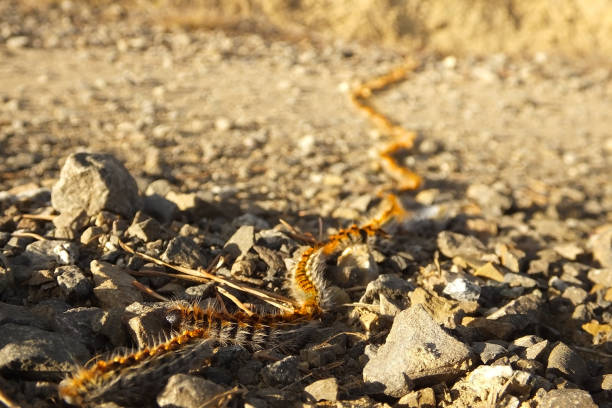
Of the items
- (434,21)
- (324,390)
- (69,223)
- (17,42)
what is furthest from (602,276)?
(434,21)

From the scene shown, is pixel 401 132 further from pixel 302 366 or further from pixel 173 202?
pixel 302 366

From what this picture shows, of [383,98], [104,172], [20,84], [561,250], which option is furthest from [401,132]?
[20,84]

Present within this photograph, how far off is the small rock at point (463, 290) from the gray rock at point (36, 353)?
1463 millimetres

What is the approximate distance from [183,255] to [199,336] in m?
0.63

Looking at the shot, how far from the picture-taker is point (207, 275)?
2.38 metres

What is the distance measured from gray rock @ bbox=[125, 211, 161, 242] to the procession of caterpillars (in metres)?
0.50

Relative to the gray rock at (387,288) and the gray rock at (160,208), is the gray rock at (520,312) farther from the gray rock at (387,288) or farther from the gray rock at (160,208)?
the gray rock at (160,208)

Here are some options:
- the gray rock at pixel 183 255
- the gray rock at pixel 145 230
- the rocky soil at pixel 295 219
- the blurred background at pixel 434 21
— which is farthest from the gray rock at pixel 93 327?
the blurred background at pixel 434 21

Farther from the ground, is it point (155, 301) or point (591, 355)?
point (155, 301)

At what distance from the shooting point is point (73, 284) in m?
2.18

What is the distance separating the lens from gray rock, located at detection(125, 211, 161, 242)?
2.56 m

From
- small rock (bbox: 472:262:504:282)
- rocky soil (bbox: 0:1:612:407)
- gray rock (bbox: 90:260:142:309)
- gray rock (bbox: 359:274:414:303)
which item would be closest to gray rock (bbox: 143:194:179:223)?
rocky soil (bbox: 0:1:612:407)

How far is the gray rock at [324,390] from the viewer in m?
1.83

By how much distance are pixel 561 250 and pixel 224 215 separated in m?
1.88
